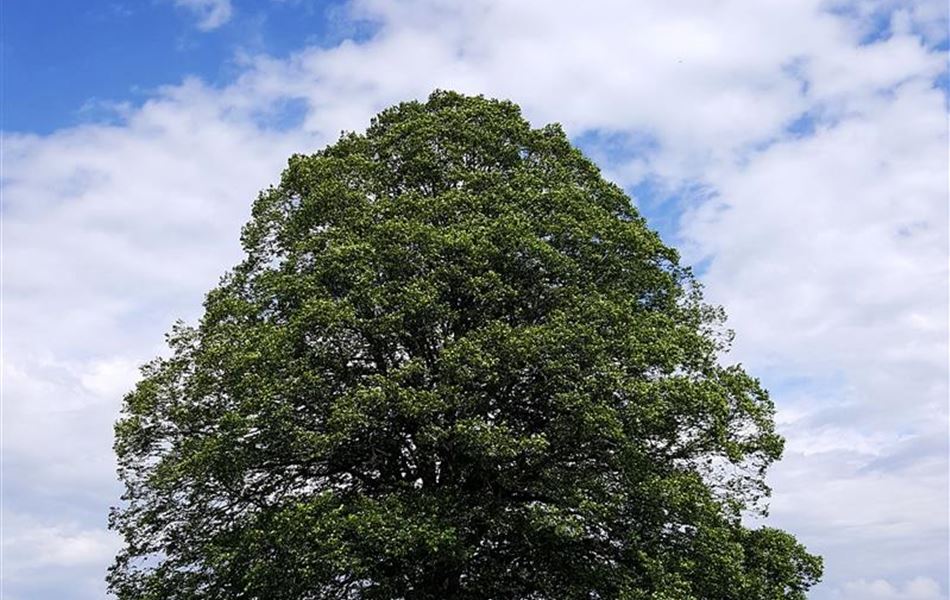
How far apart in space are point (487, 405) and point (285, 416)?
466 cm

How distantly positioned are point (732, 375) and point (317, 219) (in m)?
11.6

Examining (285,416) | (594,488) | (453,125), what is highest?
(453,125)

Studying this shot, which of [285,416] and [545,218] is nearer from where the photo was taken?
[285,416]

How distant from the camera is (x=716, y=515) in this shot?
24.1 metres

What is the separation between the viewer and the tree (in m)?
23.4

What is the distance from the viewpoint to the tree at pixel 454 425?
23406 mm

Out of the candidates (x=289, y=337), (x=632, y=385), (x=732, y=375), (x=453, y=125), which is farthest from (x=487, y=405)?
(x=453, y=125)

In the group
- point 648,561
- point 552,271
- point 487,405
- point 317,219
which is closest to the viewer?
point 648,561

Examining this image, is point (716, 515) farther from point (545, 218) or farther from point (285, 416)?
point (285, 416)

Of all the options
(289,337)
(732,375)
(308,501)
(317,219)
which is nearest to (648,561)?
(732,375)

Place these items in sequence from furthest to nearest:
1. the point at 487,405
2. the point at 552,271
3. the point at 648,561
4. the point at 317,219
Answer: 1. the point at 317,219
2. the point at 552,271
3. the point at 487,405
4. the point at 648,561

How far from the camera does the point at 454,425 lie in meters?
23.6

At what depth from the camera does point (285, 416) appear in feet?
78.7

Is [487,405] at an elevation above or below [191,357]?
below
